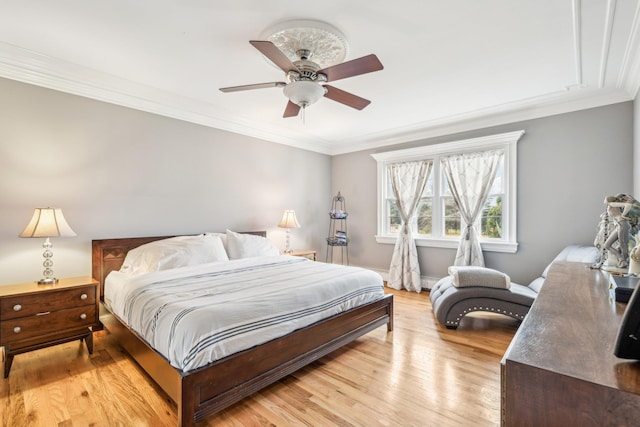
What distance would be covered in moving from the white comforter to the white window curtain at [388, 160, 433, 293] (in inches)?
74.9

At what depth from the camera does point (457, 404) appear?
6.50ft

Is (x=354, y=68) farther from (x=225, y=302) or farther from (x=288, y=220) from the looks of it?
(x=288, y=220)

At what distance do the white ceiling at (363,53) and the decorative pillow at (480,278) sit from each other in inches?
79.9

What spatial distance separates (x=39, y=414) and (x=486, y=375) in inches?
121

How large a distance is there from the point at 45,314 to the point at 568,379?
3.34m

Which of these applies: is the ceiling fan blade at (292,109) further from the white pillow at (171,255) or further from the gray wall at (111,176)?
the white pillow at (171,255)

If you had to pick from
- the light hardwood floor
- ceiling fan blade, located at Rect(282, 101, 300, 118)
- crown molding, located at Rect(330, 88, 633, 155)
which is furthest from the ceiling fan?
crown molding, located at Rect(330, 88, 633, 155)

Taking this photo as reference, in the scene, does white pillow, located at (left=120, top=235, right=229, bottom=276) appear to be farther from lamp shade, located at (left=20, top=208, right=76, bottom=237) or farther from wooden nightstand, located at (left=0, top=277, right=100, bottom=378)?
lamp shade, located at (left=20, top=208, right=76, bottom=237)

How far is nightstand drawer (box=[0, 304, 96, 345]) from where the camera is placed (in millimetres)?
2279

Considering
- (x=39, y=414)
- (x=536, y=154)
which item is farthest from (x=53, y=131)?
(x=536, y=154)


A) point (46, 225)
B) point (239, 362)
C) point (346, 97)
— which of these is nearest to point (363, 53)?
point (346, 97)

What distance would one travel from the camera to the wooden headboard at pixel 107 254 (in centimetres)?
312

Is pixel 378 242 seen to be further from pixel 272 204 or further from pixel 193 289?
pixel 193 289

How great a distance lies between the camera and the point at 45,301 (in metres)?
2.44
